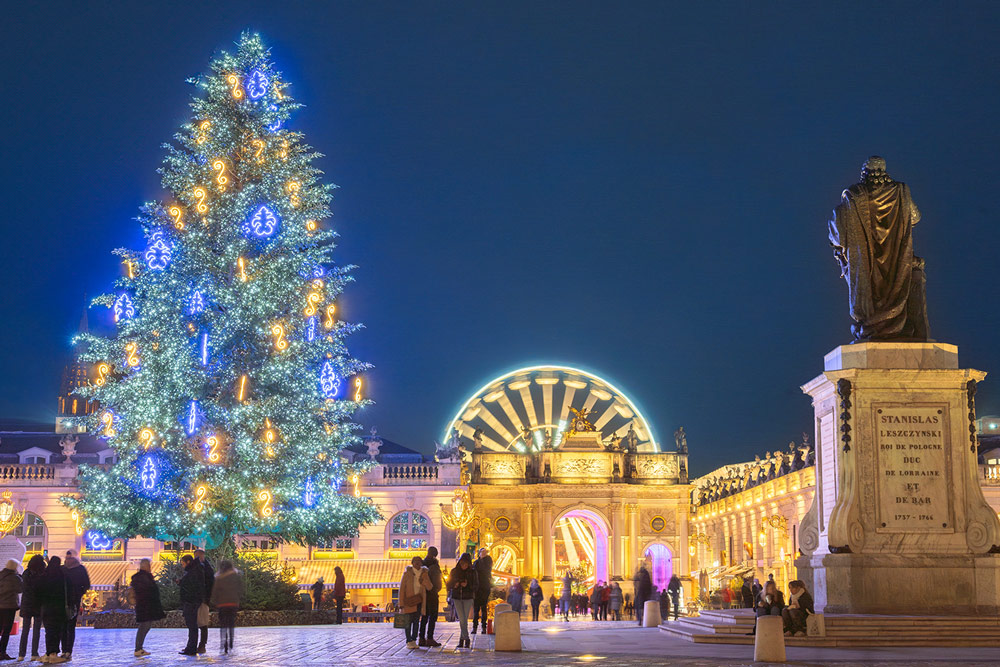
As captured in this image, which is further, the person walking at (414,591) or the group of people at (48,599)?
the person walking at (414,591)

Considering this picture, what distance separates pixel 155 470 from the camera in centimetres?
2500

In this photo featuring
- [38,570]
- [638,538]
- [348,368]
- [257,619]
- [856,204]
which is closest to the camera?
[38,570]

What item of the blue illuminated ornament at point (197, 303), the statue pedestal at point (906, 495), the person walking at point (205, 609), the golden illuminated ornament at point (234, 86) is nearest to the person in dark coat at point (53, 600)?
the person walking at point (205, 609)

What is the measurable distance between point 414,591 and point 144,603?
3557 millimetres

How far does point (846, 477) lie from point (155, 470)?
50.7 feet

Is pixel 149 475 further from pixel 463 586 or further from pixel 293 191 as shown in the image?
pixel 463 586

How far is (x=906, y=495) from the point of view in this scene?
15.0 meters

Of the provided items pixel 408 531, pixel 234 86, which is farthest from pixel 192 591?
pixel 408 531

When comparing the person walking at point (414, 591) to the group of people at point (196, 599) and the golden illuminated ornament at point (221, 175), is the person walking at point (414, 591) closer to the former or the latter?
the group of people at point (196, 599)

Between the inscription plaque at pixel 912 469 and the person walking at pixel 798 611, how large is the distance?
55.3 inches

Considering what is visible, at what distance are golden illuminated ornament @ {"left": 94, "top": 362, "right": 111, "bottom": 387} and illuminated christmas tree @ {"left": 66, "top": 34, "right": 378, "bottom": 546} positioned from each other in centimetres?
5

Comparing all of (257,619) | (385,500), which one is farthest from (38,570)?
(385,500)

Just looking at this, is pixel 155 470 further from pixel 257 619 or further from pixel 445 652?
pixel 445 652

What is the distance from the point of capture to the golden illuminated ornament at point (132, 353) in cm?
2644
